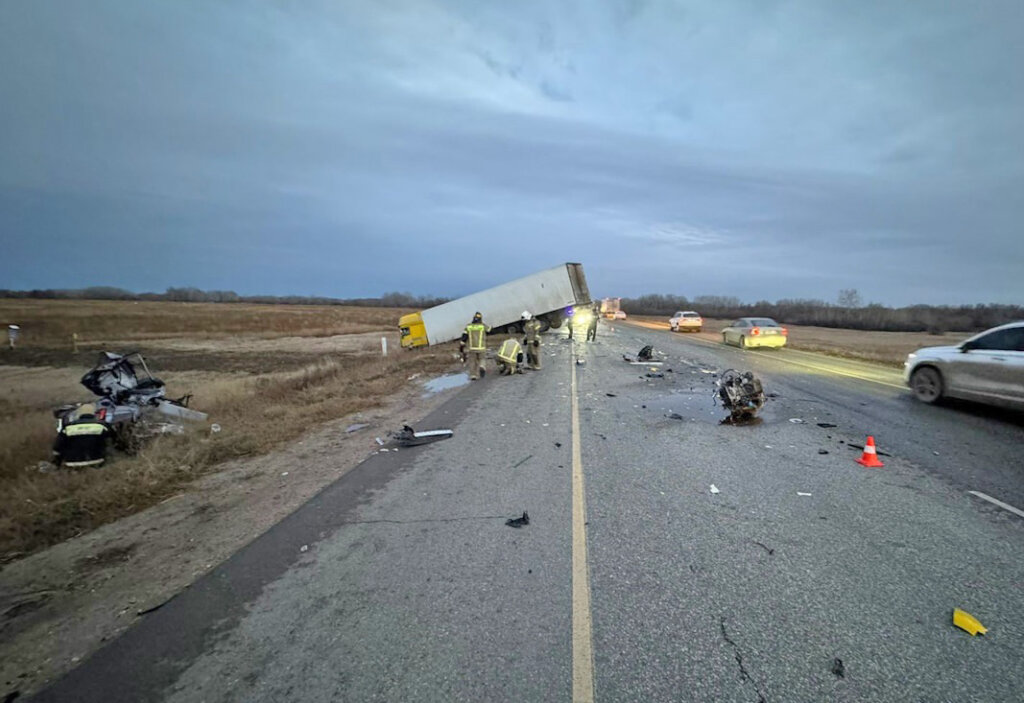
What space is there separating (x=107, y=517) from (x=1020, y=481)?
32.4 ft

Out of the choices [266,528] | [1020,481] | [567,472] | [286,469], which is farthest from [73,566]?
[1020,481]

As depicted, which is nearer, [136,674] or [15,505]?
[136,674]

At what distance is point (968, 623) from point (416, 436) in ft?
20.7

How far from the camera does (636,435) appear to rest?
24.2ft

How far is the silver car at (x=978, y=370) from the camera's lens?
810 cm

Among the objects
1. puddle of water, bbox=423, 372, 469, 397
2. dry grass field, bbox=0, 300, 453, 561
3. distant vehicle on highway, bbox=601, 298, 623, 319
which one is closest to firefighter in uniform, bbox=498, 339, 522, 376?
puddle of water, bbox=423, 372, 469, 397

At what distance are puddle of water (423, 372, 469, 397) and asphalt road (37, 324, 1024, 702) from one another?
598 cm

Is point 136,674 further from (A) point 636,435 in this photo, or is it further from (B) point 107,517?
(A) point 636,435

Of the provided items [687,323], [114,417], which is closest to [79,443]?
[114,417]

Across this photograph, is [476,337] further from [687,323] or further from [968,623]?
[687,323]

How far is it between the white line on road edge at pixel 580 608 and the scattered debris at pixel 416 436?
2.79 metres

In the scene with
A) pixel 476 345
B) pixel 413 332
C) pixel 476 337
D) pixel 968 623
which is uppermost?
pixel 413 332

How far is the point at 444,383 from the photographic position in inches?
528

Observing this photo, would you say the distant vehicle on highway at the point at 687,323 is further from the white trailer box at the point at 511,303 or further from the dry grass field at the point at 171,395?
the dry grass field at the point at 171,395
